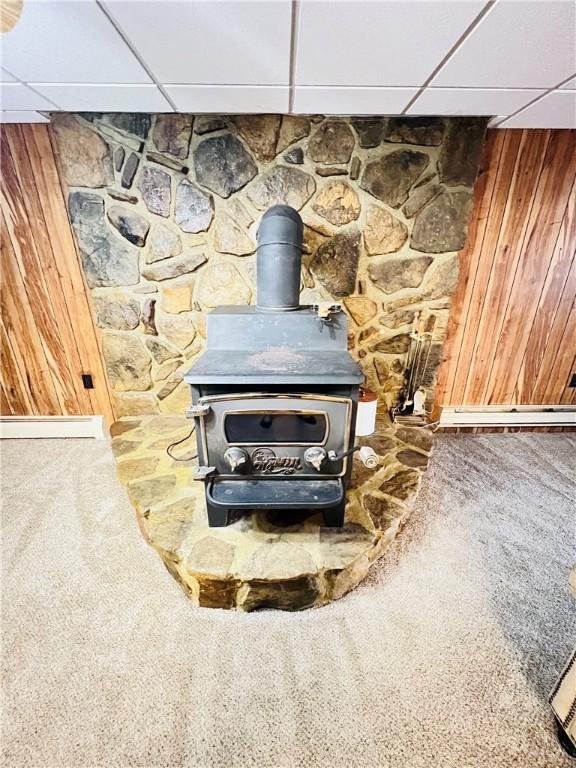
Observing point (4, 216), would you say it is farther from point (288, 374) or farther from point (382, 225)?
point (382, 225)

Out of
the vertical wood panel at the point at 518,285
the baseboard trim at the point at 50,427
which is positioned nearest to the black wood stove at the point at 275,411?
the vertical wood panel at the point at 518,285

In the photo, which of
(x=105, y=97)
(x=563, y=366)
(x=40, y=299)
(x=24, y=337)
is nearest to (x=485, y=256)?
(x=563, y=366)

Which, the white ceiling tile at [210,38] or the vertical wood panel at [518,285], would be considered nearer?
the white ceiling tile at [210,38]

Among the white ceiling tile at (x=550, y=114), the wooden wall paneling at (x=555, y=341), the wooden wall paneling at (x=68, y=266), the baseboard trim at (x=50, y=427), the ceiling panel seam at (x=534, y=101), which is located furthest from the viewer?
the baseboard trim at (x=50, y=427)

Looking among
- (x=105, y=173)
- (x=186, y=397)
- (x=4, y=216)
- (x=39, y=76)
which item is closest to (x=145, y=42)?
(x=39, y=76)

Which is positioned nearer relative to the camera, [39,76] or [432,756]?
[432,756]

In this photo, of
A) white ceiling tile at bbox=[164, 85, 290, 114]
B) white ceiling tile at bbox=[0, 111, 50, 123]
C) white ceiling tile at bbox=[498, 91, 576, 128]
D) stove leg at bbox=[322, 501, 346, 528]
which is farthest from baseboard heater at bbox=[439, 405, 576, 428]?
white ceiling tile at bbox=[0, 111, 50, 123]

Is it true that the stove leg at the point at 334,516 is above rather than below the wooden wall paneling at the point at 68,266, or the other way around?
below

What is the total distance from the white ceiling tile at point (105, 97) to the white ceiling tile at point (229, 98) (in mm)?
85

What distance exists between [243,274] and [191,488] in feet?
3.73

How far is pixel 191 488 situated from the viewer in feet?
4.91

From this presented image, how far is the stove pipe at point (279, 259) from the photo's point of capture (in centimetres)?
139

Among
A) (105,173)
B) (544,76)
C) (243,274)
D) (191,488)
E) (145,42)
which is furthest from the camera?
(243,274)

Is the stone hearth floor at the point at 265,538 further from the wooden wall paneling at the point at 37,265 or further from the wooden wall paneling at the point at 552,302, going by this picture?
the wooden wall paneling at the point at 552,302
